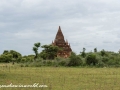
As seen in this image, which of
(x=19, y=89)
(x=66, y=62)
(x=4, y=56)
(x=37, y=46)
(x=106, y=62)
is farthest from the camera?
(x=4, y=56)

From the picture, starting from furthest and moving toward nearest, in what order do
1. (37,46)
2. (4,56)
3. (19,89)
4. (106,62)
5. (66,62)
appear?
1. (4,56)
2. (37,46)
3. (106,62)
4. (66,62)
5. (19,89)

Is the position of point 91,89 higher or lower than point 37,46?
lower

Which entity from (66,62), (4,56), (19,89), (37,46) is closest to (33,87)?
(19,89)

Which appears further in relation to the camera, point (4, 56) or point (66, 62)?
point (4, 56)

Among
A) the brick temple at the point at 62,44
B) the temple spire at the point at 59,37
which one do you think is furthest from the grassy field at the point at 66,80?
the temple spire at the point at 59,37

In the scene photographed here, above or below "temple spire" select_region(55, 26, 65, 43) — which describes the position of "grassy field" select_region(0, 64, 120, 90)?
below

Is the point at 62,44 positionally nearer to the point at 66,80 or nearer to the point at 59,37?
the point at 59,37

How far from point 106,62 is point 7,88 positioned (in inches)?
1187

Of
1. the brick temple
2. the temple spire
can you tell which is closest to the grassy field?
the brick temple

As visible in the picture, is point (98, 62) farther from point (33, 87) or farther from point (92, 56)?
point (33, 87)

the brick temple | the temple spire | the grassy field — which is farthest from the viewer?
the temple spire

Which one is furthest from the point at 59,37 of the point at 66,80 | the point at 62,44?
the point at 66,80

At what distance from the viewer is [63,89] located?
530 inches

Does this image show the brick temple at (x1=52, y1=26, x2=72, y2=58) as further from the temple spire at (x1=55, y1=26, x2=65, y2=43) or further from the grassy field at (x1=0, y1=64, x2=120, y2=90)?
the grassy field at (x1=0, y1=64, x2=120, y2=90)
